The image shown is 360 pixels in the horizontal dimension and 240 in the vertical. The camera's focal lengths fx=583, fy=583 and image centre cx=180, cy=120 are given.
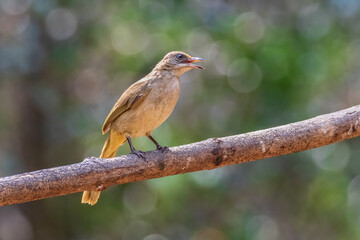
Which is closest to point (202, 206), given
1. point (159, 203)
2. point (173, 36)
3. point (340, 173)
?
point (159, 203)

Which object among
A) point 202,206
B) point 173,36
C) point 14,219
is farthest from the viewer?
point 14,219

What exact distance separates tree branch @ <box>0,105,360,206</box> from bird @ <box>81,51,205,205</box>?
0.71 meters

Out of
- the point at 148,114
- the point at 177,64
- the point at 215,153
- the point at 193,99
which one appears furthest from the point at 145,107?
the point at 193,99

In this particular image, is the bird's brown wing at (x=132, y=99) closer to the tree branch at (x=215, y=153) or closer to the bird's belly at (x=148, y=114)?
the bird's belly at (x=148, y=114)

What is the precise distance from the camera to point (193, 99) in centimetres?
876

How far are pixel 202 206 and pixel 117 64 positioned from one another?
2.57 m

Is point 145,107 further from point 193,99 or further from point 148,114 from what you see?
point 193,99

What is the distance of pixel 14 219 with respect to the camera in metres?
9.67

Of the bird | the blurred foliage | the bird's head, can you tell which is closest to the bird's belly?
the bird

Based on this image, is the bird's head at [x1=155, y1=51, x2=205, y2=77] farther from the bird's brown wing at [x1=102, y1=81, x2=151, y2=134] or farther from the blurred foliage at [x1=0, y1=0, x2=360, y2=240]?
the blurred foliage at [x1=0, y1=0, x2=360, y2=240]

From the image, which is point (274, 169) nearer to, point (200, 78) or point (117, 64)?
point (200, 78)

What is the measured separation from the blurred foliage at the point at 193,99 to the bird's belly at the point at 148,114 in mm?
1499

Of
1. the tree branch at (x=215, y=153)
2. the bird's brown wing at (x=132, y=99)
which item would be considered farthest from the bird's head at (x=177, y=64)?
the tree branch at (x=215, y=153)

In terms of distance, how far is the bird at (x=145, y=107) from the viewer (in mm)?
5082
